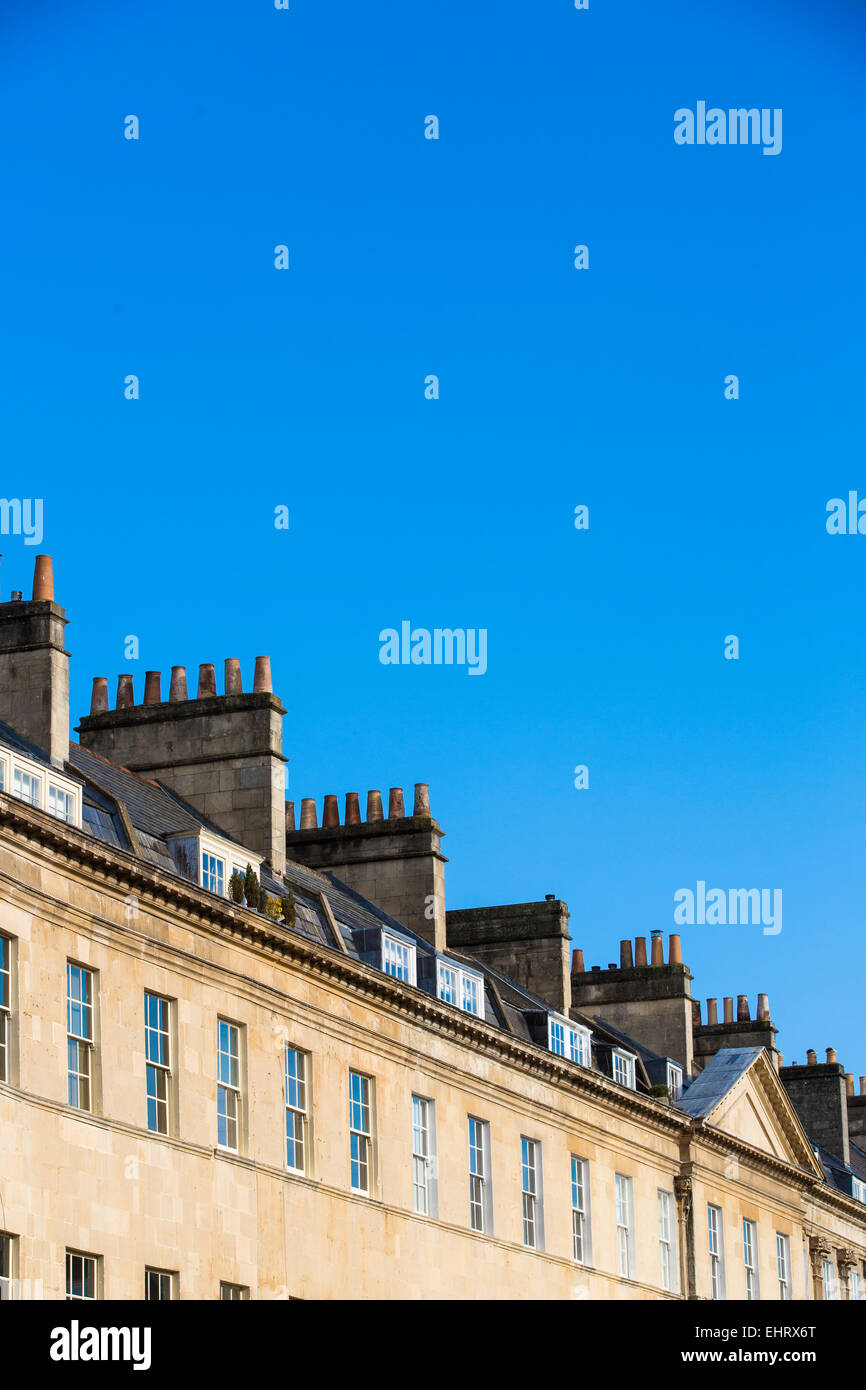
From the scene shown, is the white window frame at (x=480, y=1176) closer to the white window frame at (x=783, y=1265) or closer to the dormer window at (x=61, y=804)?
the dormer window at (x=61, y=804)

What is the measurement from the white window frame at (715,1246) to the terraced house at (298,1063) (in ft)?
0.28

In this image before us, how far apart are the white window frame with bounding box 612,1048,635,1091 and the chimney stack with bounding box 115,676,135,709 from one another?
14009 millimetres

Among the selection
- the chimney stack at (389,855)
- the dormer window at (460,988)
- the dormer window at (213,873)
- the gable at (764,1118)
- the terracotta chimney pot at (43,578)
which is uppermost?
the terracotta chimney pot at (43,578)

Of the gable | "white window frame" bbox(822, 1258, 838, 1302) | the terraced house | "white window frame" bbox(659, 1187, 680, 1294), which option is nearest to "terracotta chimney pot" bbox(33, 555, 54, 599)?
the terraced house

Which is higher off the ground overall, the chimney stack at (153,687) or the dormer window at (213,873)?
the chimney stack at (153,687)

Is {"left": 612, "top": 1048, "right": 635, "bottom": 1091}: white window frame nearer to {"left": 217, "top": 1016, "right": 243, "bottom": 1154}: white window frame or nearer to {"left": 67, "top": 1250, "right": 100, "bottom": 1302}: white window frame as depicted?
{"left": 217, "top": 1016, "right": 243, "bottom": 1154}: white window frame

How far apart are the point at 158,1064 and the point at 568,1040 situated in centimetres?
1607

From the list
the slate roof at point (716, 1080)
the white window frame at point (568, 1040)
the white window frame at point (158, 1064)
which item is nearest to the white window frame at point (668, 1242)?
the slate roof at point (716, 1080)

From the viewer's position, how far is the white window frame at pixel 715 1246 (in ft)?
177

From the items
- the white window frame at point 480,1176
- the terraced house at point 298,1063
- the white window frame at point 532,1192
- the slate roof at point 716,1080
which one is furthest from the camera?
the slate roof at point 716,1080

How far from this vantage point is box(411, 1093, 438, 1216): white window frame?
42.2 m

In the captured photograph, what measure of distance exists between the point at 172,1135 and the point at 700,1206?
22078 millimetres
